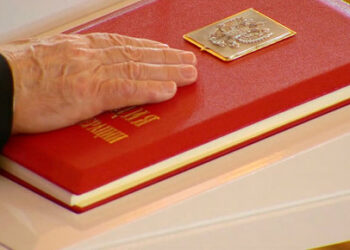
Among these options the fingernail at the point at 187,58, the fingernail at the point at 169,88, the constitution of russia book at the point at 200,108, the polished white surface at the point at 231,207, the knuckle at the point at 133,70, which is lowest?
the polished white surface at the point at 231,207

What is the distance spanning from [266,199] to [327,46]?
0.73 ft

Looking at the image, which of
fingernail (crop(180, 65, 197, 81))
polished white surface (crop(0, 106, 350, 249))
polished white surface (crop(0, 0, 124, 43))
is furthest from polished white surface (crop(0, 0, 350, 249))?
polished white surface (crop(0, 0, 124, 43))

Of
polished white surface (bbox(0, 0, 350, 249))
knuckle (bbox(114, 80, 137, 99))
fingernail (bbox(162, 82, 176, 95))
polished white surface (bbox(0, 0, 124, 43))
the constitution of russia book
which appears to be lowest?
polished white surface (bbox(0, 0, 350, 249))

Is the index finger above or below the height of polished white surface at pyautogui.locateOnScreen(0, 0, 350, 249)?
above

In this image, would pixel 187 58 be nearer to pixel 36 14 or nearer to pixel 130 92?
pixel 130 92

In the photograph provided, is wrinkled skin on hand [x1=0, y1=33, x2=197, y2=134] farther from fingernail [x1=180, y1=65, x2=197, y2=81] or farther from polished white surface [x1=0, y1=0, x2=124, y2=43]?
polished white surface [x1=0, y1=0, x2=124, y2=43]

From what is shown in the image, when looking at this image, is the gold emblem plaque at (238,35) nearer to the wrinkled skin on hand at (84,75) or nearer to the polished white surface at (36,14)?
the wrinkled skin on hand at (84,75)

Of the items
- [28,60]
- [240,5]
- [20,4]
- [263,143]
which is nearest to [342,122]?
[263,143]

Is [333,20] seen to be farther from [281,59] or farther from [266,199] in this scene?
[266,199]

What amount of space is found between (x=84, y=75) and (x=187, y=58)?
132mm

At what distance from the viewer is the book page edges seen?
95 cm

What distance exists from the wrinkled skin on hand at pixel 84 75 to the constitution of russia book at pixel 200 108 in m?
0.02

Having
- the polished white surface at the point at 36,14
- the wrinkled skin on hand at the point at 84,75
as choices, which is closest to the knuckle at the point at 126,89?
the wrinkled skin on hand at the point at 84,75

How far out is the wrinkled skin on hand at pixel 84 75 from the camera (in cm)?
99
